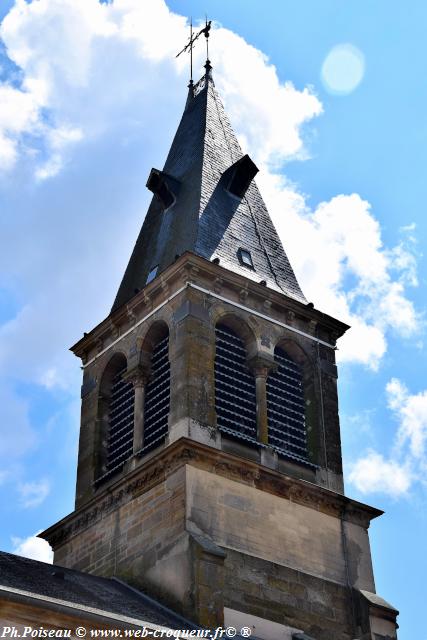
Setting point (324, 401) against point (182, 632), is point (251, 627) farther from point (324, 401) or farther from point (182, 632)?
point (324, 401)

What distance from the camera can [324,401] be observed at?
28.4 meters

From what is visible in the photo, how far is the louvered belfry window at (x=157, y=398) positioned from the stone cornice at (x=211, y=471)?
27.0 inches

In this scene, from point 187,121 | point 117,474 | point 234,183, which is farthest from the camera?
point 187,121

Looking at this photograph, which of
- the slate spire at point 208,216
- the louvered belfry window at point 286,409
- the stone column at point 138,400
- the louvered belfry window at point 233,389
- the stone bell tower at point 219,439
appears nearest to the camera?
the stone bell tower at point 219,439

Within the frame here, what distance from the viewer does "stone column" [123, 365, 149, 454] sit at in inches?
1048

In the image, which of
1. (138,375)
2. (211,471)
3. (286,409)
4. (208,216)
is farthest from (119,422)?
(208,216)

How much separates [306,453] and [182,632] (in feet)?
26.0

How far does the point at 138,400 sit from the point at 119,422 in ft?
3.54

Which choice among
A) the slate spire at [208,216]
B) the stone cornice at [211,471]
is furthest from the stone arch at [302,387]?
the slate spire at [208,216]

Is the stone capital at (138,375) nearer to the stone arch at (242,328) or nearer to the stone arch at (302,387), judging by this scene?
the stone arch at (242,328)

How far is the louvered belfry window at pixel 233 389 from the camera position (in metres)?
26.1

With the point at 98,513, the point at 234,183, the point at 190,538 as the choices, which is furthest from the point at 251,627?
the point at 234,183

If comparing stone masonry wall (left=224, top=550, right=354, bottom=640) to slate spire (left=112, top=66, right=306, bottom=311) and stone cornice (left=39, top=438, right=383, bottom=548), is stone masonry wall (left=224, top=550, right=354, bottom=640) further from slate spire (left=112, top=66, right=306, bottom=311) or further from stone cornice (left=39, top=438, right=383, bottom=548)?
slate spire (left=112, top=66, right=306, bottom=311)

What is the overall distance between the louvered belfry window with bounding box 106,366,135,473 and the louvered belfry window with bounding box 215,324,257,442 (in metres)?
Result: 2.39
